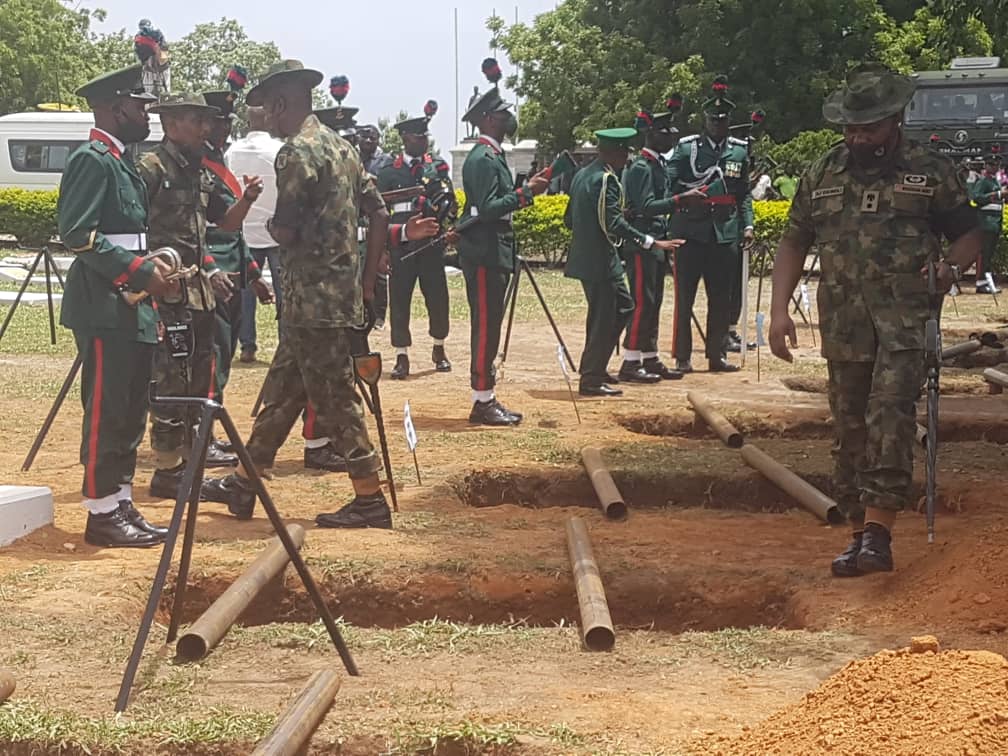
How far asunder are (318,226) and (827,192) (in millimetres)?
2371

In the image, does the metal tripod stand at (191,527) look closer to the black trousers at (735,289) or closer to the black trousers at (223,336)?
the black trousers at (223,336)

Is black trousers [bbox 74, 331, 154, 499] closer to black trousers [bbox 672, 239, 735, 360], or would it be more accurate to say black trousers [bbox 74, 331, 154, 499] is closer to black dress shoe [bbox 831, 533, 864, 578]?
black dress shoe [bbox 831, 533, 864, 578]

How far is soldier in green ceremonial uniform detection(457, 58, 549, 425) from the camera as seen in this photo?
9.88 m

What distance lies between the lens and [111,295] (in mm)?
6543

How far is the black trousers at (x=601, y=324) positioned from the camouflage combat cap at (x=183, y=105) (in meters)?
4.58

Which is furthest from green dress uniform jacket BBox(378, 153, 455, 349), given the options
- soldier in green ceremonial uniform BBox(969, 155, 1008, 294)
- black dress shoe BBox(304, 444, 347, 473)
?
soldier in green ceremonial uniform BBox(969, 155, 1008, 294)

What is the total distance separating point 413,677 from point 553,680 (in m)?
0.47

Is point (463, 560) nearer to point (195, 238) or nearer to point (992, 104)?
point (195, 238)

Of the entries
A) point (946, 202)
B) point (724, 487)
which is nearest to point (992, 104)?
point (724, 487)

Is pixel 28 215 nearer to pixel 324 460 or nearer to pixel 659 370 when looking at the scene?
pixel 659 370

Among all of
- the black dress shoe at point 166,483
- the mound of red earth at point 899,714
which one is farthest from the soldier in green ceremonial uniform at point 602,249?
the mound of red earth at point 899,714

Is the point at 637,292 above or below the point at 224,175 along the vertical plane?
below

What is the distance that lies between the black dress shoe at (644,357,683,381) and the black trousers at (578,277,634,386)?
1079mm

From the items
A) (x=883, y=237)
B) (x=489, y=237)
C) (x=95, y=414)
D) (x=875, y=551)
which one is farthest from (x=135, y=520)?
(x=489, y=237)
